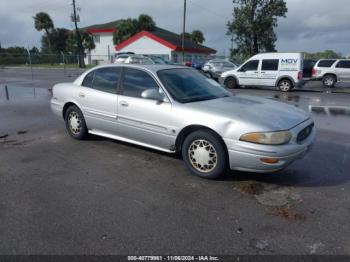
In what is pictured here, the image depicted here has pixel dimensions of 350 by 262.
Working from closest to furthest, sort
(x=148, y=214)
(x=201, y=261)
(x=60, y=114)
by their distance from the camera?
(x=201, y=261) < (x=148, y=214) < (x=60, y=114)

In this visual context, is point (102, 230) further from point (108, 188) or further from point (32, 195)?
point (32, 195)

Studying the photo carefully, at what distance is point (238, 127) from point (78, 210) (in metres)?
2.14

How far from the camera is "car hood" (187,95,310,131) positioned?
4297mm

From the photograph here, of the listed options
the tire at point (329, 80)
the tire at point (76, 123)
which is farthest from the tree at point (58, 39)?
the tire at point (76, 123)

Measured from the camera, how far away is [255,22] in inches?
1606

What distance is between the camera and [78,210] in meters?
3.78

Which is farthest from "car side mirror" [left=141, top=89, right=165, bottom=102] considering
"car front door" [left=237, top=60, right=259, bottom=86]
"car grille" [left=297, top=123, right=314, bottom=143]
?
"car front door" [left=237, top=60, right=259, bottom=86]

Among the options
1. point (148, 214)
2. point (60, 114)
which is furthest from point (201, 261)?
point (60, 114)

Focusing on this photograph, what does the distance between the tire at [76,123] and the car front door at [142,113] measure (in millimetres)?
1079

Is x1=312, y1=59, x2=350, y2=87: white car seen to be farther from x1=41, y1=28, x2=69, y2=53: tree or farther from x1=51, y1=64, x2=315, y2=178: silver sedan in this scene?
x1=41, y1=28, x2=69, y2=53: tree

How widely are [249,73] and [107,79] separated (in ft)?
42.8

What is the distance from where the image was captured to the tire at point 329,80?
19016 mm

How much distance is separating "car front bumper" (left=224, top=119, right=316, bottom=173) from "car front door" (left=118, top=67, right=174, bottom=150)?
1011 millimetres

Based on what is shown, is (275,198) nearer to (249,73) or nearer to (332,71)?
(249,73)
